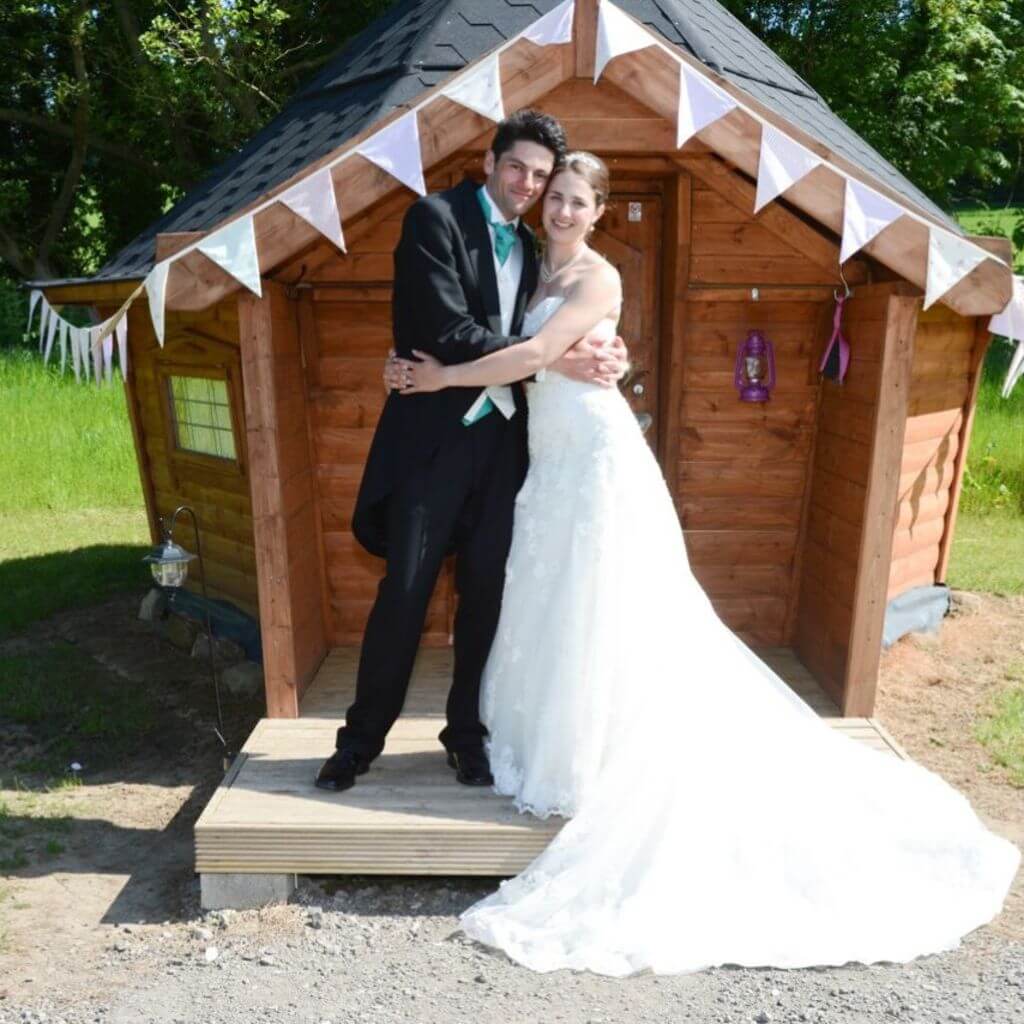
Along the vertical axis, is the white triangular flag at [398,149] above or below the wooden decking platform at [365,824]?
above

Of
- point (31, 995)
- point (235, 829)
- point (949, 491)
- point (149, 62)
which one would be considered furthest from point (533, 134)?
point (149, 62)

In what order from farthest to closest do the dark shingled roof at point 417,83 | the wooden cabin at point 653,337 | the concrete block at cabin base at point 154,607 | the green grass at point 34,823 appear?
the concrete block at cabin base at point 154,607 → the dark shingled roof at point 417,83 → the green grass at point 34,823 → the wooden cabin at point 653,337

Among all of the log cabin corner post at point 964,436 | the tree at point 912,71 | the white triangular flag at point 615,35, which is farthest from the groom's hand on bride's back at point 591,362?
the tree at point 912,71

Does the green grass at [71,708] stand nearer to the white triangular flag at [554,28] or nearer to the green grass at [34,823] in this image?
the green grass at [34,823]

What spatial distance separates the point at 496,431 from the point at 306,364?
2310mm

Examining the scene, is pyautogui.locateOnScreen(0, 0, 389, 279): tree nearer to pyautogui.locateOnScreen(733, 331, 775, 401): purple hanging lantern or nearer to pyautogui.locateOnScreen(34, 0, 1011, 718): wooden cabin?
pyautogui.locateOnScreen(34, 0, 1011, 718): wooden cabin

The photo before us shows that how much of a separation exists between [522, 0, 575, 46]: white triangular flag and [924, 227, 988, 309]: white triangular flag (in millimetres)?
1670

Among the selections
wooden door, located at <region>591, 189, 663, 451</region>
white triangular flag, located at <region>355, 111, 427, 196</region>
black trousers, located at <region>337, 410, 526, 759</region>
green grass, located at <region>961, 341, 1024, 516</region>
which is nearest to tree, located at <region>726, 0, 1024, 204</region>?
green grass, located at <region>961, 341, 1024, 516</region>

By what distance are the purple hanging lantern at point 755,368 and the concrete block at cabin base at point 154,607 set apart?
452cm

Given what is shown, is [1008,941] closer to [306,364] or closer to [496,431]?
[496,431]

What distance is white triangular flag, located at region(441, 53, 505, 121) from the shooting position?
13.6ft

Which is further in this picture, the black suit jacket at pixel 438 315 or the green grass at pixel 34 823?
the green grass at pixel 34 823

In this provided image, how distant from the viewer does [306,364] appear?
585 centimetres

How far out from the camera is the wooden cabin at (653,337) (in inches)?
169
